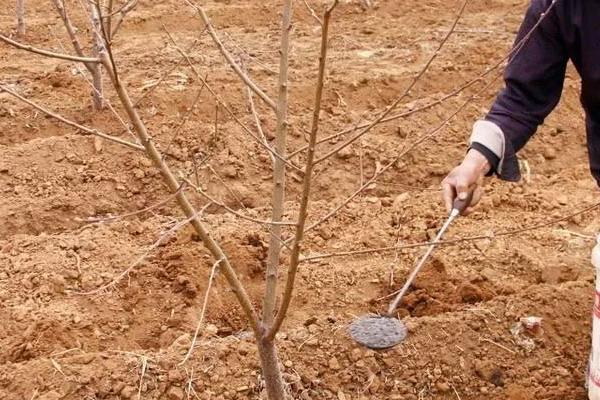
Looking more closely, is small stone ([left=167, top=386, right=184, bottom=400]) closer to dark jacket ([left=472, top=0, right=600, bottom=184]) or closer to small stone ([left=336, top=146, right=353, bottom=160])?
dark jacket ([left=472, top=0, right=600, bottom=184])

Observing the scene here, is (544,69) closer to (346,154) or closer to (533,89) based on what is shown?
(533,89)

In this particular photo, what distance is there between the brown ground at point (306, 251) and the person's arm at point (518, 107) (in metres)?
0.26

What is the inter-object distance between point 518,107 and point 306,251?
1.42 m

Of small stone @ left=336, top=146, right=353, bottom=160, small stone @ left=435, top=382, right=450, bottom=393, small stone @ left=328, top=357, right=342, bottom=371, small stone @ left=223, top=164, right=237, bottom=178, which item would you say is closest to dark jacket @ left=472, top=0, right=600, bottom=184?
small stone @ left=435, top=382, right=450, bottom=393

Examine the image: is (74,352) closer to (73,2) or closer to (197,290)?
(197,290)

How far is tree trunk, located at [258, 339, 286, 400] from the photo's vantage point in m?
2.42

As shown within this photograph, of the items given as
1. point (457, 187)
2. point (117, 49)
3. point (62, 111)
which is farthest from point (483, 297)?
point (117, 49)

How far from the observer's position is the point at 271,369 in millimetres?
2465

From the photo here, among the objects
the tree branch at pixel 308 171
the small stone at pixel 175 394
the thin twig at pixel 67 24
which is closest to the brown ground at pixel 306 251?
the small stone at pixel 175 394

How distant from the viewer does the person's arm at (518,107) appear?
2.46m

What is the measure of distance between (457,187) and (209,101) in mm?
2734

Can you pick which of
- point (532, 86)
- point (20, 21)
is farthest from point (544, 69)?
point (20, 21)

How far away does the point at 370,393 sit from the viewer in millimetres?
2777

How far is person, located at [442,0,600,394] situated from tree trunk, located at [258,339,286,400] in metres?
0.73
